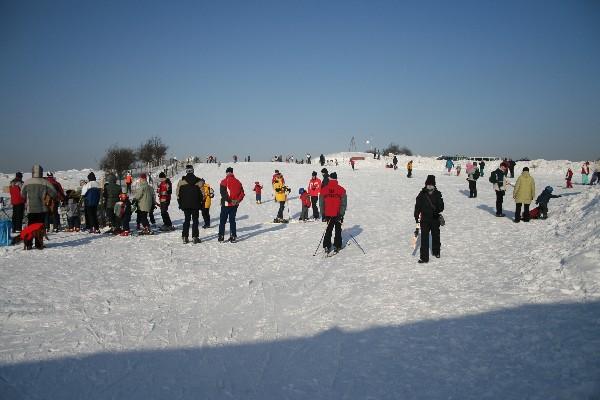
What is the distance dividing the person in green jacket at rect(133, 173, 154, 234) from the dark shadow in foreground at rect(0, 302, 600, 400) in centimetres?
790

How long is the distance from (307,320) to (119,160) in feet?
230

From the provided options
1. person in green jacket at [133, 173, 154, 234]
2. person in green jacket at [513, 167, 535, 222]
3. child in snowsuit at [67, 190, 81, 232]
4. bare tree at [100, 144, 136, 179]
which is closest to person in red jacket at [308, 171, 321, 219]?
person in green jacket at [133, 173, 154, 234]

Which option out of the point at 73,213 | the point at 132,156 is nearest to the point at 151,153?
the point at 132,156

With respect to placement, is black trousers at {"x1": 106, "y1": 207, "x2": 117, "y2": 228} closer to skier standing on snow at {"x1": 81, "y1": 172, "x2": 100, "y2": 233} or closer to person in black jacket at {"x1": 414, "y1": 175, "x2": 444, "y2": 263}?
skier standing on snow at {"x1": 81, "y1": 172, "x2": 100, "y2": 233}

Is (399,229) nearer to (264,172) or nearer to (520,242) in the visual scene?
(520,242)

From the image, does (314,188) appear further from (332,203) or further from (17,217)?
(17,217)

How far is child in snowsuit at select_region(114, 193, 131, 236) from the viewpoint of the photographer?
1159 cm

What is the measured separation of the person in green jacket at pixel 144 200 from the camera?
11711mm

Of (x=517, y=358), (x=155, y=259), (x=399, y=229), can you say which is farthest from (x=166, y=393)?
(x=399, y=229)

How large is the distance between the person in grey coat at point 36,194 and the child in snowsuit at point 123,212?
85.9 inches

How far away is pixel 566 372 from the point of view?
3.79 metres

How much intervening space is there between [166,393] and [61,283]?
4.25 meters

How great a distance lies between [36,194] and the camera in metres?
9.24

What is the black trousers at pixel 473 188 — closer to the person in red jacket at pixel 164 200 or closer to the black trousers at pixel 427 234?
the black trousers at pixel 427 234
